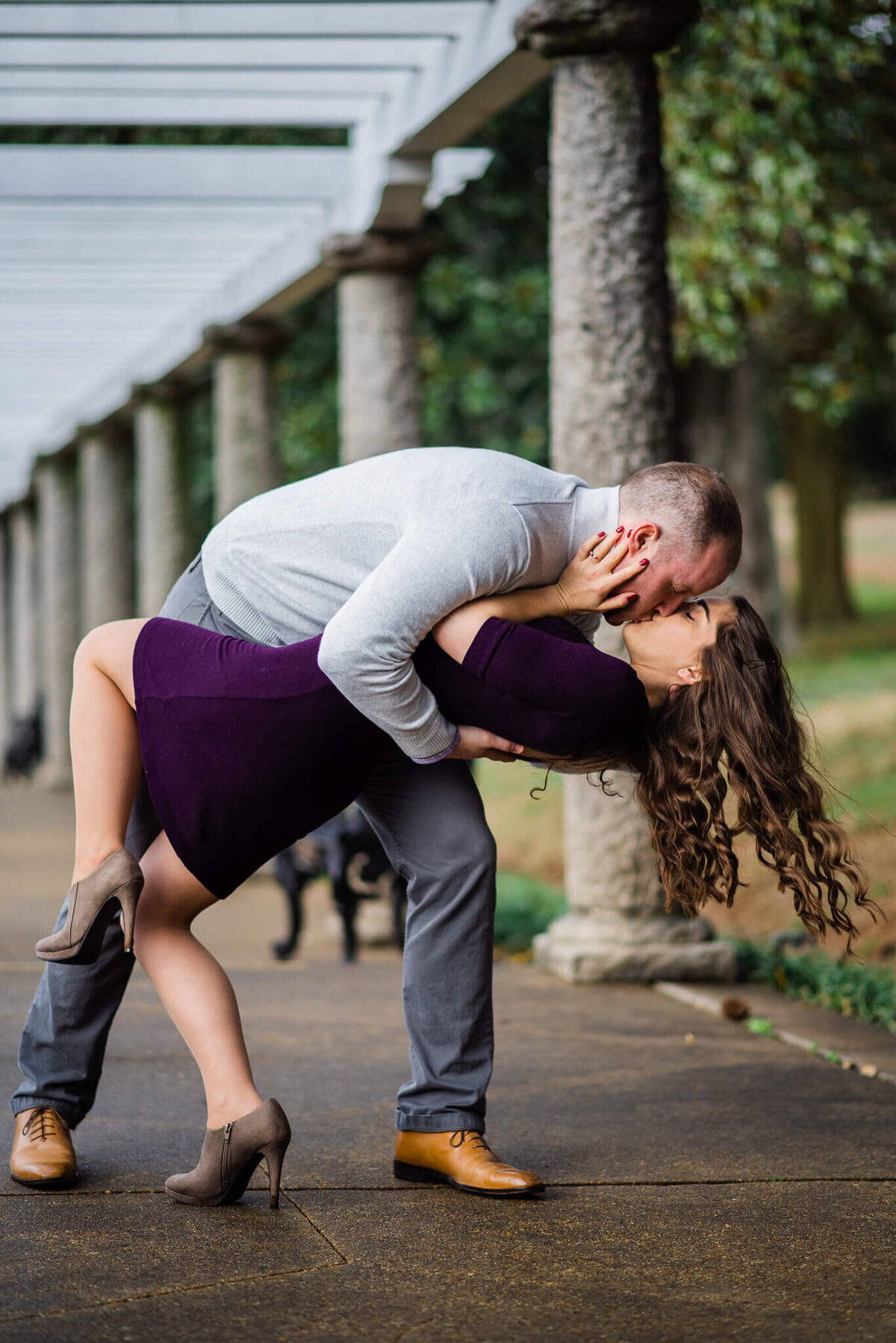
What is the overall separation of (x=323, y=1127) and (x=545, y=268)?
13.8m

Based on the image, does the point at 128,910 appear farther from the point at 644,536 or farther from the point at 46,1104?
the point at 644,536

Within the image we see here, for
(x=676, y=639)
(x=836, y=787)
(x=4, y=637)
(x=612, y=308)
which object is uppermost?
(x=612, y=308)

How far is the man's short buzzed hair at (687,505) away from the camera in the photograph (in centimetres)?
328

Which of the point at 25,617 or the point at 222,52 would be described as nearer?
the point at 222,52

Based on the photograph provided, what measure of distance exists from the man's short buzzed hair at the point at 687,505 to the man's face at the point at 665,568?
0.07 ft

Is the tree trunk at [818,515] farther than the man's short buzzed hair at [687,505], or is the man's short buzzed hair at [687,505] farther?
the tree trunk at [818,515]

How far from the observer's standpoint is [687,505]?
328cm

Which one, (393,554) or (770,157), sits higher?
(770,157)

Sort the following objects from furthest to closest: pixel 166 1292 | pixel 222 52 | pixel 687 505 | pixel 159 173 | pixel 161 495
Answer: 1. pixel 161 495
2. pixel 159 173
3. pixel 222 52
4. pixel 687 505
5. pixel 166 1292

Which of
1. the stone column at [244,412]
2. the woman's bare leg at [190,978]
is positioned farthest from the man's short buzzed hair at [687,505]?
the stone column at [244,412]

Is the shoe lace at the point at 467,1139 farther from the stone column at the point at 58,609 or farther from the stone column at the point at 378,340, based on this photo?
the stone column at the point at 58,609

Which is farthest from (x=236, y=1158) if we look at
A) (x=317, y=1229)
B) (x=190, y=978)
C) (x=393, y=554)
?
(x=393, y=554)

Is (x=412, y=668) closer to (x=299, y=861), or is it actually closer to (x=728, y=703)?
(x=728, y=703)

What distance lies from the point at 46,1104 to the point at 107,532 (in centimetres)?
1400
